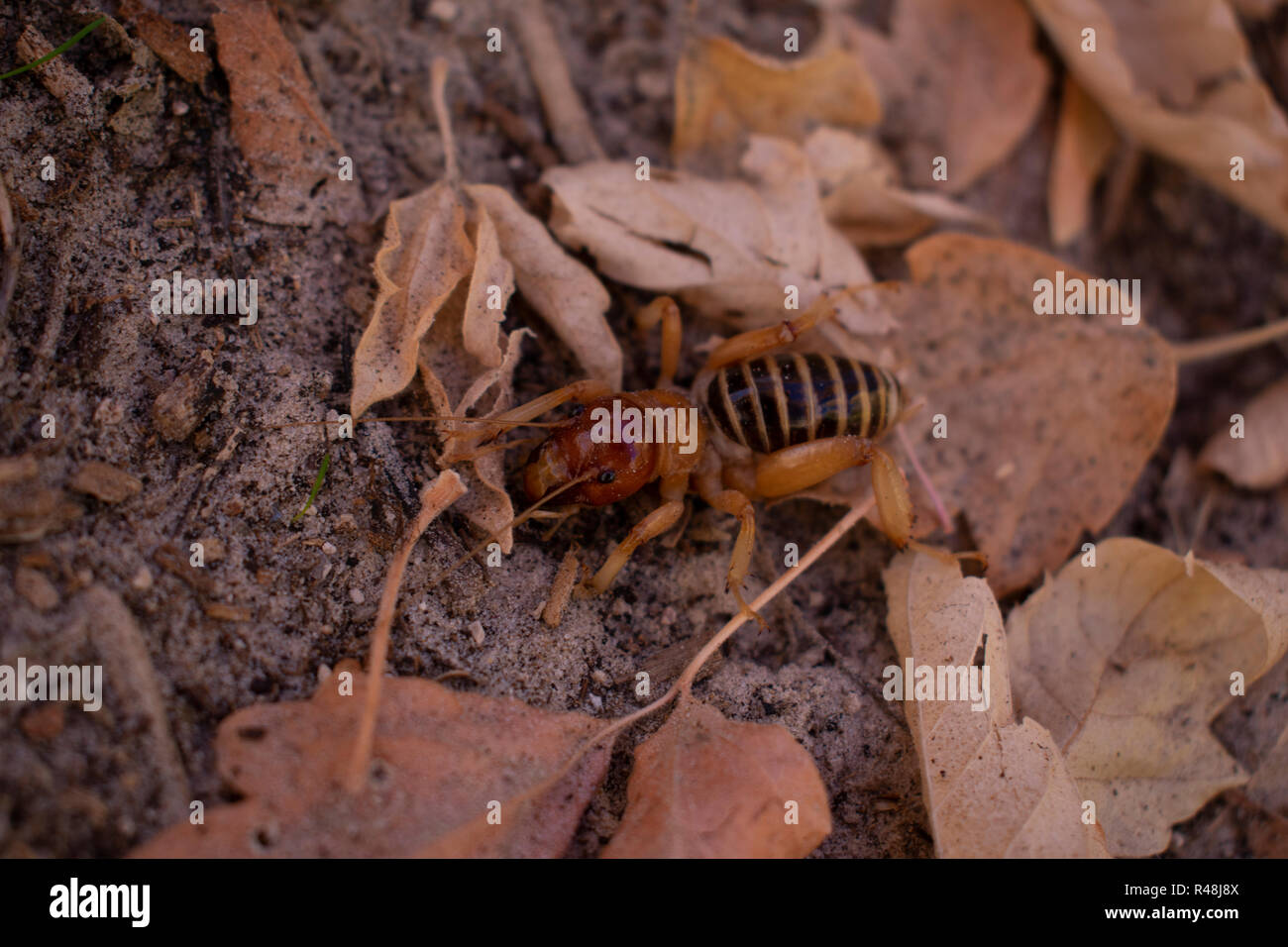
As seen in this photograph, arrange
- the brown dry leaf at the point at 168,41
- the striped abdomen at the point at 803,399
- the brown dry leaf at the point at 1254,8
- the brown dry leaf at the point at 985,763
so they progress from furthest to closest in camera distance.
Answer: the brown dry leaf at the point at 1254,8, the striped abdomen at the point at 803,399, the brown dry leaf at the point at 168,41, the brown dry leaf at the point at 985,763

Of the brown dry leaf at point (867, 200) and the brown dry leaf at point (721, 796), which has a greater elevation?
the brown dry leaf at point (867, 200)

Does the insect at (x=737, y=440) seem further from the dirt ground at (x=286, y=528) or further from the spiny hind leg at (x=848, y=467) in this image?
the dirt ground at (x=286, y=528)

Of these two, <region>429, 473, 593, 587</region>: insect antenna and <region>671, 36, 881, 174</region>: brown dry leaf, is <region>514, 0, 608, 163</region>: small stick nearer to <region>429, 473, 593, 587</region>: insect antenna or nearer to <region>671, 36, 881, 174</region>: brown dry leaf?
<region>671, 36, 881, 174</region>: brown dry leaf

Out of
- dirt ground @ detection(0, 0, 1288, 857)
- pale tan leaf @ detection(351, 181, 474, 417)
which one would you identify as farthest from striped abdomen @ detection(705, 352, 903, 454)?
pale tan leaf @ detection(351, 181, 474, 417)

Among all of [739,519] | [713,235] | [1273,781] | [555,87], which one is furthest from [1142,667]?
[555,87]

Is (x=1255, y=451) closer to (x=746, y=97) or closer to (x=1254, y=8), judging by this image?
(x=1254, y=8)

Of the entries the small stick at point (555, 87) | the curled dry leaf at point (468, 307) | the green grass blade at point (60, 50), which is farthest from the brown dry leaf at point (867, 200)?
the green grass blade at point (60, 50)

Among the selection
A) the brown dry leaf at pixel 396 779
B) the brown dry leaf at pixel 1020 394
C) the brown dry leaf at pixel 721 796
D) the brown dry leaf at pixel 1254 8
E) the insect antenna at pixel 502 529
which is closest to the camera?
the brown dry leaf at pixel 396 779
